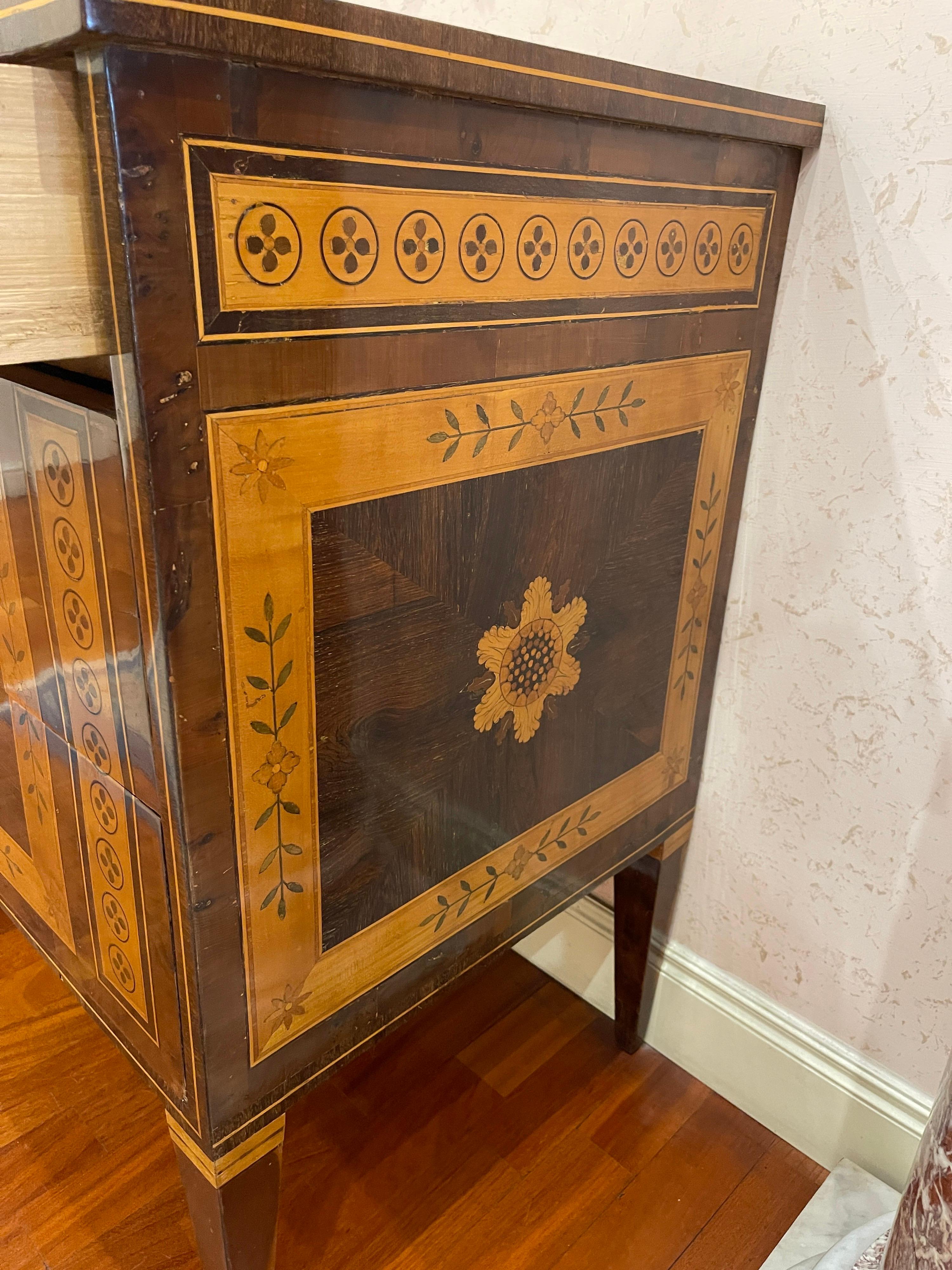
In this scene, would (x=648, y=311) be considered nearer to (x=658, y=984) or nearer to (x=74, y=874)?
(x=74, y=874)

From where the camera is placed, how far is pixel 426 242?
2.13ft

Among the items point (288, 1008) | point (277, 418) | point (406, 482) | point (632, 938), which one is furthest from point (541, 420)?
point (632, 938)

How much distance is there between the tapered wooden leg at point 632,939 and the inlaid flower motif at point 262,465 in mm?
764

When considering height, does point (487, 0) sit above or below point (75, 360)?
above

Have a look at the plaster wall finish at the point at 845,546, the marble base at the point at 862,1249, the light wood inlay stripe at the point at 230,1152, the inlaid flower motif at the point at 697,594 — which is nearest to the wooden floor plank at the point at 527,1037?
the plaster wall finish at the point at 845,546

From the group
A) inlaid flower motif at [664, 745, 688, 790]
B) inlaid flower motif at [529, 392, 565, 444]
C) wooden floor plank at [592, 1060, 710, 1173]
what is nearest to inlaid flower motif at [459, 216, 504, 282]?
inlaid flower motif at [529, 392, 565, 444]

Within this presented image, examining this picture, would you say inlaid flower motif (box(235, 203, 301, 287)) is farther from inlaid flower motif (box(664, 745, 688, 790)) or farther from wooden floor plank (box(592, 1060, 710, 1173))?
wooden floor plank (box(592, 1060, 710, 1173))

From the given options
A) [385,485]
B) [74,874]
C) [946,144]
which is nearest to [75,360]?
[385,485]

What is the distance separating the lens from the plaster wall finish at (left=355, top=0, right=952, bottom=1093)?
3.00ft

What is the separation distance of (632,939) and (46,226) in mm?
1078

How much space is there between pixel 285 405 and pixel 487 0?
85 cm

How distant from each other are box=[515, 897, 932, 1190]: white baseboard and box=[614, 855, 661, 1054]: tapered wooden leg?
0.10 ft

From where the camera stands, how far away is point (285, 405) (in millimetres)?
610

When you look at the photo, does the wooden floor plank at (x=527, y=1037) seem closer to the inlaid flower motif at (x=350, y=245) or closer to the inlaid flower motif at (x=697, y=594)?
the inlaid flower motif at (x=697, y=594)
